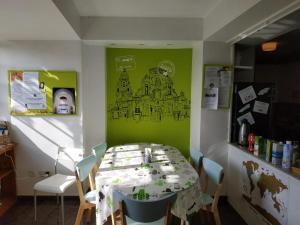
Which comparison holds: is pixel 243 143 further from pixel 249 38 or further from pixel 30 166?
pixel 30 166

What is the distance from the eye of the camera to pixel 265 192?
→ 2049 mm

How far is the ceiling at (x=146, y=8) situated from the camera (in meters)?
2.24

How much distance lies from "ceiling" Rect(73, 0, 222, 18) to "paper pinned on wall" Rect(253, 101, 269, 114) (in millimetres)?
1278

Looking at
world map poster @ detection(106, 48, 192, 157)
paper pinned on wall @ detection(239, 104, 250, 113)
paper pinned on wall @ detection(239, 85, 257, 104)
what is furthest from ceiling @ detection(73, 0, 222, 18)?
paper pinned on wall @ detection(239, 104, 250, 113)

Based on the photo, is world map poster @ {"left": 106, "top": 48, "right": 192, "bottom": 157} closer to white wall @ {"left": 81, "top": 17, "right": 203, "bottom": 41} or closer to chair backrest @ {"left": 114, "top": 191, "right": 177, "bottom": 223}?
white wall @ {"left": 81, "top": 17, "right": 203, "bottom": 41}

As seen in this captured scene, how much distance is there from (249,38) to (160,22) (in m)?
1.10

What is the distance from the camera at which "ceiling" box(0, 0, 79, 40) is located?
1693 mm

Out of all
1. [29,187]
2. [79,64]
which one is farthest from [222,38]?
[29,187]

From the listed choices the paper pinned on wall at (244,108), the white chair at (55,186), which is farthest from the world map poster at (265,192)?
the white chair at (55,186)

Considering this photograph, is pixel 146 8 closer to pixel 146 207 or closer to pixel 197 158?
pixel 197 158

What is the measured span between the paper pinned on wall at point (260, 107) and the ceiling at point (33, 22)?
Answer: 2366mm

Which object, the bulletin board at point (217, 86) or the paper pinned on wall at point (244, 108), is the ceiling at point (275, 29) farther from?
the paper pinned on wall at point (244, 108)

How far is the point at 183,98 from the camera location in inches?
123

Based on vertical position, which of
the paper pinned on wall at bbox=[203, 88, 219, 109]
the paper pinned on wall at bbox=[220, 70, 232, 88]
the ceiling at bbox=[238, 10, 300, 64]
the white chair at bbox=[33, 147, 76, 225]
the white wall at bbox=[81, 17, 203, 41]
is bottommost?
the white chair at bbox=[33, 147, 76, 225]
